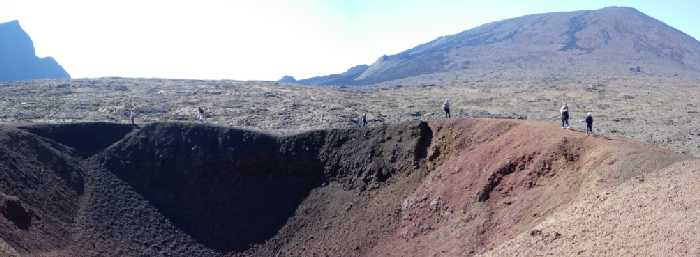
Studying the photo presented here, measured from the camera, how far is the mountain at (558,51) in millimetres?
107625

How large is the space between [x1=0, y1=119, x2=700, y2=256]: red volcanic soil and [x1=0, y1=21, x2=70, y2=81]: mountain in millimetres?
110320

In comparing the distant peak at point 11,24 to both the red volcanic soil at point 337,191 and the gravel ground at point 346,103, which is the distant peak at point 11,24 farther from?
the red volcanic soil at point 337,191

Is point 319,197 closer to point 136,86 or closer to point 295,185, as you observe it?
point 295,185

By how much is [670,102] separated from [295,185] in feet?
152

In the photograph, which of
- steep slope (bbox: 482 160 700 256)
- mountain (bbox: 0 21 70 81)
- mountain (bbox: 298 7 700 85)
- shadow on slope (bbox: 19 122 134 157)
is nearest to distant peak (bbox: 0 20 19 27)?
mountain (bbox: 0 21 70 81)

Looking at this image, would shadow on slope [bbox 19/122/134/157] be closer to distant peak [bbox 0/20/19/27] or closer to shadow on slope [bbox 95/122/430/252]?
shadow on slope [bbox 95/122/430/252]

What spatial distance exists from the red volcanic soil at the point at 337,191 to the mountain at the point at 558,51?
7407cm

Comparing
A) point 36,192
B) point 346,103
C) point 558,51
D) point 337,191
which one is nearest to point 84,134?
point 36,192

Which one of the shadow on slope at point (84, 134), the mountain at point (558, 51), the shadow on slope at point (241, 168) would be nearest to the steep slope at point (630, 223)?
the shadow on slope at point (241, 168)

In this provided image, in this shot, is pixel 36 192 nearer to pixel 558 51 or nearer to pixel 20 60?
pixel 558 51

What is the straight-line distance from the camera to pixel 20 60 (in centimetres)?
13138

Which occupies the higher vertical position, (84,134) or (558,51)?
(558,51)

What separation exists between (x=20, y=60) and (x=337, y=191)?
127 m

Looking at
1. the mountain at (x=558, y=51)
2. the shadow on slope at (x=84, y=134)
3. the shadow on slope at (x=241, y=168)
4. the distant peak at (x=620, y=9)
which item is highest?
the distant peak at (x=620, y=9)
